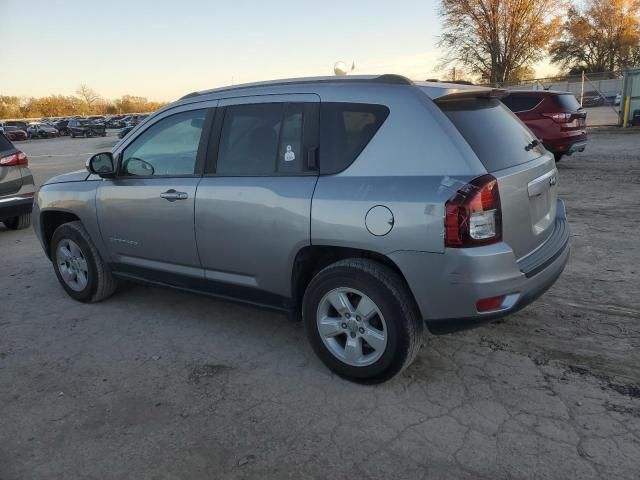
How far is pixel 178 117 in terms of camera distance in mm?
3916

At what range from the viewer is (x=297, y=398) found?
3.04 metres

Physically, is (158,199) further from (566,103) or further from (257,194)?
(566,103)

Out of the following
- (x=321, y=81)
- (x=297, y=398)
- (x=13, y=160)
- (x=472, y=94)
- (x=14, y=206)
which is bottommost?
(x=297, y=398)

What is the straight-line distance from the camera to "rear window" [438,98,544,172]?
9.35ft

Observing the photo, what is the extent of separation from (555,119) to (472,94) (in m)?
8.44

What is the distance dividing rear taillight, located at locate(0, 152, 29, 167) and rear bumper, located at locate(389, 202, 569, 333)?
679 cm

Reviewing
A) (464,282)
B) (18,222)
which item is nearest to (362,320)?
(464,282)

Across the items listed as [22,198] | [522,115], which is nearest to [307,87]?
[22,198]

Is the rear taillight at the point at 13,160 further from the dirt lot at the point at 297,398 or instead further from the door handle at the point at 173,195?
the door handle at the point at 173,195

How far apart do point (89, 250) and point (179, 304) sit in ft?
2.98

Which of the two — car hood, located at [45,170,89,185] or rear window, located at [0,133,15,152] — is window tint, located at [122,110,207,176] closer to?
car hood, located at [45,170,89,185]

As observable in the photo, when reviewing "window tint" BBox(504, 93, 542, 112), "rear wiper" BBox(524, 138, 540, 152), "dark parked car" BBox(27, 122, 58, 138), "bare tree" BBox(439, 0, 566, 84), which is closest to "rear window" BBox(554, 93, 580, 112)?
"window tint" BBox(504, 93, 542, 112)

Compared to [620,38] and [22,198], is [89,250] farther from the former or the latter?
[620,38]

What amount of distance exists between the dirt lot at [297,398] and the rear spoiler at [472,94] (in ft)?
5.44
